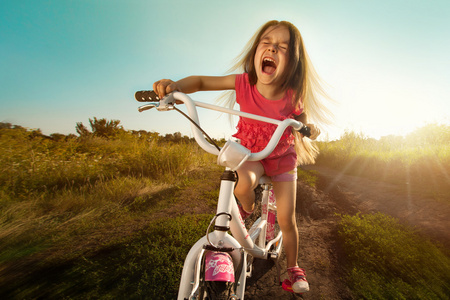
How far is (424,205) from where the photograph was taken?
425cm

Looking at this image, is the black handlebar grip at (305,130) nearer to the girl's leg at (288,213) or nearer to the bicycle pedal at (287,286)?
the girl's leg at (288,213)

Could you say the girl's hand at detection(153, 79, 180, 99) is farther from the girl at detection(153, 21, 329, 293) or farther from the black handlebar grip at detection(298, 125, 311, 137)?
the black handlebar grip at detection(298, 125, 311, 137)

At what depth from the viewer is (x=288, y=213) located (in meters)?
2.46

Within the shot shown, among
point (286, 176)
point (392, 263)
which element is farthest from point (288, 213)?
point (392, 263)

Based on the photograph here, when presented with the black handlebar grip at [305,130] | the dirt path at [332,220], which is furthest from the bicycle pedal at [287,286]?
the black handlebar grip at [305,130]

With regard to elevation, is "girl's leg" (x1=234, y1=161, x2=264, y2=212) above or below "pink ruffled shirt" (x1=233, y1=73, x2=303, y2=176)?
below

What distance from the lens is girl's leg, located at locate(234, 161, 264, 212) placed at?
219 centimetres

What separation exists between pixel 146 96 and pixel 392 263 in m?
3.04

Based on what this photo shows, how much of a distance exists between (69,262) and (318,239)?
9.69ft

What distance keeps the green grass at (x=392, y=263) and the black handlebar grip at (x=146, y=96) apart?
96.1 inches

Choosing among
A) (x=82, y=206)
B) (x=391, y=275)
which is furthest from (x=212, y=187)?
(x=391, y=275)

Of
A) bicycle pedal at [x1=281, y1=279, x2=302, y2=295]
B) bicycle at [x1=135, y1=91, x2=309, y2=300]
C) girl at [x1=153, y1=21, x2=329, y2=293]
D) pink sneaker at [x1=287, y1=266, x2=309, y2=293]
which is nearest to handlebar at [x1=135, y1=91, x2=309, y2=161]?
bicycle at [x1=135, y1=91, x2=309, y2=300]

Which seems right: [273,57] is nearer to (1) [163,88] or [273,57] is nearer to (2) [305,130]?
(2) [305,130]

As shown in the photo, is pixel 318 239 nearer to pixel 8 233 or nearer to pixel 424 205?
pixel 424 205
